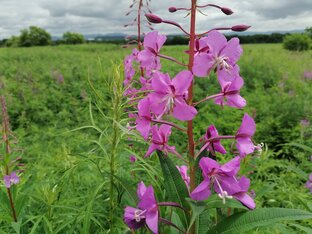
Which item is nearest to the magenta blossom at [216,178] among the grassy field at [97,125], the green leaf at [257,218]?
the green leaf at [257,218]

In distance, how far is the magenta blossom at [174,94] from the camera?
1.17 meters

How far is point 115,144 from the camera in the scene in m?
1.93

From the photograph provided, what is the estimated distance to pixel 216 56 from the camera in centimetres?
122

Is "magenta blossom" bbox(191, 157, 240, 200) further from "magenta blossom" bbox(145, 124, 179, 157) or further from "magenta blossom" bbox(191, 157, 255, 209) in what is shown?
"magenta blossom" bbox(145, 124, 179, 157)

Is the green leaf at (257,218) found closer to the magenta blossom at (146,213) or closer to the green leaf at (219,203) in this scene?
the green leaf at (219,203)

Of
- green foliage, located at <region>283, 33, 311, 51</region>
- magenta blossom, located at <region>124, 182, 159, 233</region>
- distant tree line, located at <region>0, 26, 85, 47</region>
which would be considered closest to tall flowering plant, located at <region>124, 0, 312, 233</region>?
magenta blossom, located at <region>124, 182, 159, 233</region>

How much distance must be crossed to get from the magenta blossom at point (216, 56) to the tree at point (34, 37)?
6925 centimetres

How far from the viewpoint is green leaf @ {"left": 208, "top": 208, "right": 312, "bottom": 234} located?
1176mm

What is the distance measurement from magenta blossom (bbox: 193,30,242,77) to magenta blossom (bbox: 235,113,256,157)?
0.20 metres

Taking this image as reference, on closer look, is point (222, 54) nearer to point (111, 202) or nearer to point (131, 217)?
point (131, 217)

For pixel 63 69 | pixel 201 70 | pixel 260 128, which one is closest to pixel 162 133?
pixel 201 70

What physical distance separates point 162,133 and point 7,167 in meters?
1.23

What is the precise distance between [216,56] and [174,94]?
207 mm

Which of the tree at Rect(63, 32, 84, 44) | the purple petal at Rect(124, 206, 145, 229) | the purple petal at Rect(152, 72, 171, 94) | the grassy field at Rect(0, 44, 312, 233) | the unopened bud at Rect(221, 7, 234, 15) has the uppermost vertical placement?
the unopened bud at Rect(221, 7, 234, 15)
